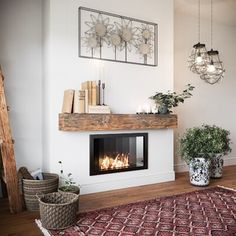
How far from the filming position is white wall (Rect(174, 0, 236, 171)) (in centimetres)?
486

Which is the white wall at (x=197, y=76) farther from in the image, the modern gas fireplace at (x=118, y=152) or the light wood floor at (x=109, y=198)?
the modern gas fireplace at (x=118, y=152)

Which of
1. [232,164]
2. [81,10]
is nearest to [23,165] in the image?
[81,10]

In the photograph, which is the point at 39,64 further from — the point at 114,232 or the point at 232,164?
the point at 232,164

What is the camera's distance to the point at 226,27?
18.3ft

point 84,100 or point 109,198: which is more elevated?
point 84,100

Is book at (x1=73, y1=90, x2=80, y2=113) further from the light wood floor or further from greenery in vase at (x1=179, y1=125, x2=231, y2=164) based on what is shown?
greenery in vase at (x1=179, y1=125, x2=231, y2=164)

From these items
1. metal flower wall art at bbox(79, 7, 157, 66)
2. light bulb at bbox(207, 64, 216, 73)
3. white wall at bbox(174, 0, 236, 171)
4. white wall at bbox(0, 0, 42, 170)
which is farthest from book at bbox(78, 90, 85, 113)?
light bulb at bbox(207, 64, 216, 73)

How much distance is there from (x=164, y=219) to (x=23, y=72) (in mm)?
2562

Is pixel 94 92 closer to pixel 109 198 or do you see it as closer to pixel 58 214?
pixel 109 198

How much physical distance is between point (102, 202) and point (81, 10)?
248cm

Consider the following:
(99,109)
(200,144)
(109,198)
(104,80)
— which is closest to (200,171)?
(200,144)

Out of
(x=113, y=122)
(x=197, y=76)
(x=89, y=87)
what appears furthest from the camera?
(x=197, y=76)

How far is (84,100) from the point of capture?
3.37 metres

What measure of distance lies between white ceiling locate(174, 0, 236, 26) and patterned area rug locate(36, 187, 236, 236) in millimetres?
3098
